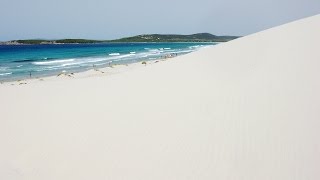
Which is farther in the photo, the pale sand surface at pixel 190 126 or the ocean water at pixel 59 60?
the ocean water at pixel 59 60

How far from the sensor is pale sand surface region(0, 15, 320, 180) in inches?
204

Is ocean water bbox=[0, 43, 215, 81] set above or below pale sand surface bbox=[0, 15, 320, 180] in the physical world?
below

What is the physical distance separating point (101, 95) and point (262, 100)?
525 cm

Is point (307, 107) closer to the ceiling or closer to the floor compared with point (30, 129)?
closer to the ceiling

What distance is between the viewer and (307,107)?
6.25 metres

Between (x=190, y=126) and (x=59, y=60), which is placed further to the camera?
(x=59, y=60)

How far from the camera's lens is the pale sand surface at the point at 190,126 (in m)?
5.18

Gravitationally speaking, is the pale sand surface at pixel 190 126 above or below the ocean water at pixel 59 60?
above

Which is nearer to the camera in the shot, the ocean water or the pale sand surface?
the pale sand surface

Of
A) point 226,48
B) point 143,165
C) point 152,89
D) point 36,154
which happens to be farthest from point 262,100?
point 226,48

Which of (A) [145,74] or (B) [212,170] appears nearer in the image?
(B) [212,170]

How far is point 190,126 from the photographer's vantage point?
6684 mm

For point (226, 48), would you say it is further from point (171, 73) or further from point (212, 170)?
point (212, 170)

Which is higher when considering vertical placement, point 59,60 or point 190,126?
point 190,126
